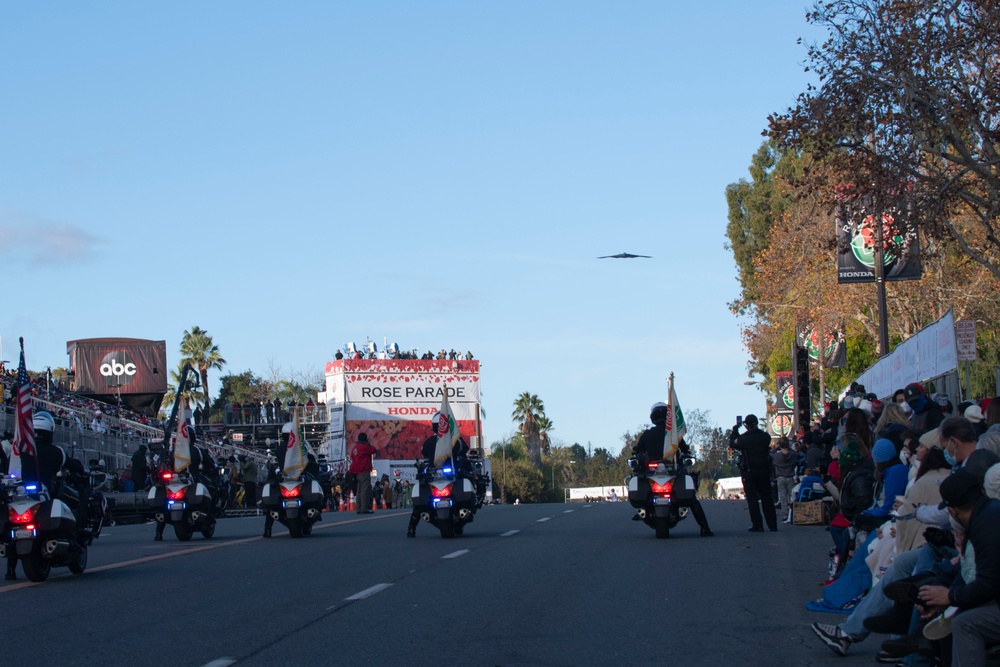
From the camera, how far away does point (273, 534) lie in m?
23.2

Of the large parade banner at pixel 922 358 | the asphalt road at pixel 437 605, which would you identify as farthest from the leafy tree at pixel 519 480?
the asphalt road at pixel 437 605

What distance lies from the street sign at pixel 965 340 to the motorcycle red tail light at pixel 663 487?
15.7 feet

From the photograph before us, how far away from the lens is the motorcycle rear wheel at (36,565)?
552 inches

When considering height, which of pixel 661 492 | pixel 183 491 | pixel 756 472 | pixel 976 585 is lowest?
pixel 976 585

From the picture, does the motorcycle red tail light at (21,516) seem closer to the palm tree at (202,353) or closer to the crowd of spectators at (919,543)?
the crowd of spectators at (919,543)

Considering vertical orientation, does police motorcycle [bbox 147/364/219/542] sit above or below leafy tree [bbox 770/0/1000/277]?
below

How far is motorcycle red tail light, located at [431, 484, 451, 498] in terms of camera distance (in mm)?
20016

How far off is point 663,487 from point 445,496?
341 centimetres

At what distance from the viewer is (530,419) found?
5079 inches

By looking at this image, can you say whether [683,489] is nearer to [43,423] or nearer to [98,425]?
[43,423]

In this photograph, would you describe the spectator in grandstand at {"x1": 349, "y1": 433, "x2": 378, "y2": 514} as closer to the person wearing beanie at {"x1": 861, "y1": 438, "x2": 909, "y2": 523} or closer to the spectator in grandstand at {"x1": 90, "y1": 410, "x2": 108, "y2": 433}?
the spectator in grandstand at {"x1": 90, "y1": 410, "x2": 108, "y2": 433}

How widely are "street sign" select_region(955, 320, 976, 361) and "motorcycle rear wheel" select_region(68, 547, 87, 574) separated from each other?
12611mm

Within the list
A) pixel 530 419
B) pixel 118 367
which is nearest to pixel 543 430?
pixel 530 419

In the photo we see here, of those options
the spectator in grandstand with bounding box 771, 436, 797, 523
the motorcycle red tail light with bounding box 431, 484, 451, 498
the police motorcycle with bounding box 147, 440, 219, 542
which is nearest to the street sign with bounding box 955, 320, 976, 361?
the spectator in grandstand with bounding box 771, 436, 797, 523
